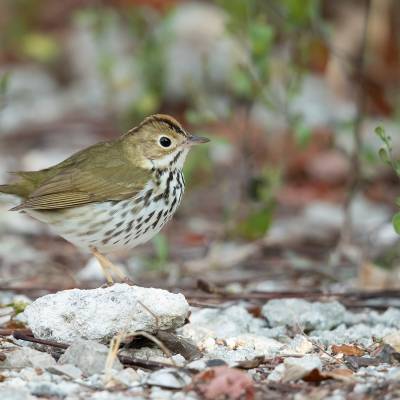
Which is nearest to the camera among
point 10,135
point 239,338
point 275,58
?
point 239,338

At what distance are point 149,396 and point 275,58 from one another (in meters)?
4.64

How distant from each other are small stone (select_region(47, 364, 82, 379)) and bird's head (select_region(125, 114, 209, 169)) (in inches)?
59.4

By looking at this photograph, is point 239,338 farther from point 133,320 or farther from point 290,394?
point 290,394

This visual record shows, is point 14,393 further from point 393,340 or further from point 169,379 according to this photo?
point 393,340

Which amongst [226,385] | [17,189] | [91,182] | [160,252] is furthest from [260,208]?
[226,385]

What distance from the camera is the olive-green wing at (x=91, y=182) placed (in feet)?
14.8

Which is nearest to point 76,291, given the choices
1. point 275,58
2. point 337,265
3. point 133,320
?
point 133,320

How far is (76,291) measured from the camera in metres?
3.67

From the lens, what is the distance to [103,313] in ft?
11.6

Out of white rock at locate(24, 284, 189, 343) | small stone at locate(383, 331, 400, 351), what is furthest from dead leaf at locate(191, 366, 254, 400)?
small stone at locate(383, 331, 400, 351)

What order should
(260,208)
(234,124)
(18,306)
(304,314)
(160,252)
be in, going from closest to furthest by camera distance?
(18,306) → (304,314) → (160,252) → (260,208) → (234,124)

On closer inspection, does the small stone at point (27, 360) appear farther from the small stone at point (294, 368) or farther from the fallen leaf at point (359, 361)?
the fallen leaf at point (359, 361)

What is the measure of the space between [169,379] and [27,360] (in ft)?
1.66

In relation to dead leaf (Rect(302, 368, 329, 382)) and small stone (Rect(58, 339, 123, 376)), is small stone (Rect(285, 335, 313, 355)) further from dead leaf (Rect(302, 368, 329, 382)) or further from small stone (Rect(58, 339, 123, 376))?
small stone (Rect(58, 339, 123, 376))
